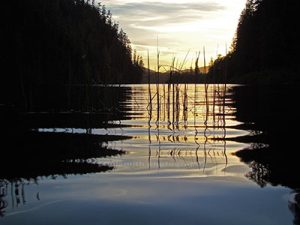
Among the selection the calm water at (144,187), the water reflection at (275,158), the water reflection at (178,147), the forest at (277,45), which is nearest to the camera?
the calm water at (144,187)

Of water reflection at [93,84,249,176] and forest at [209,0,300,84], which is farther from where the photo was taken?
forest at [209,0,300,84]

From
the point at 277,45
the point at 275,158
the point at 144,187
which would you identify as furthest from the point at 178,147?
the point at 277,45

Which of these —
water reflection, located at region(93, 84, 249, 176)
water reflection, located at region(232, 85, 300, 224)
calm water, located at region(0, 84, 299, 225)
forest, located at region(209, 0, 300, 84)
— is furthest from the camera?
forest, located at region(209, 0, 300, 84)

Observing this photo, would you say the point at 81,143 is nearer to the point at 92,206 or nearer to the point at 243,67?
the point at 92,206

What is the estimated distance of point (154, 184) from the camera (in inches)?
246

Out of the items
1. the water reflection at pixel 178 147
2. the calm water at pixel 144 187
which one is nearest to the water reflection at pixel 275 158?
the calm water at pixel 144 187

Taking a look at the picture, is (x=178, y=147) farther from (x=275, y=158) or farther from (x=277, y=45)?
(x=277, y=45)

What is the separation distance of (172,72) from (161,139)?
13.9 ft

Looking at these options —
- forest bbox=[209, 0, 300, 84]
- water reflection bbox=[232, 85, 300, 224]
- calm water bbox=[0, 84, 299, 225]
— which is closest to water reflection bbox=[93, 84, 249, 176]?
calm water bbox=[0, 84, 299, 225]

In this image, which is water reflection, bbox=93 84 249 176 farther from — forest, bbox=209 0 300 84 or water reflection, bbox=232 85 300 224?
forest, bbox=209 0 300 84

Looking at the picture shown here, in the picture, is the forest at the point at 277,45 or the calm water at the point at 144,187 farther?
the forest at the point at 277,45

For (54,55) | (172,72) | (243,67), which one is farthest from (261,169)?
(243,67)

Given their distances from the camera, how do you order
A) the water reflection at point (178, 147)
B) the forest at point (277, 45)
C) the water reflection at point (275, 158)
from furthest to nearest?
1. the forest at point (277, 45)
2. the water reflection at point (178, 147)
3. the water reflection at point (275, 158)

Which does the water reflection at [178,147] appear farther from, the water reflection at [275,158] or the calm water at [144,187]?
the water reflection at [275,158]
